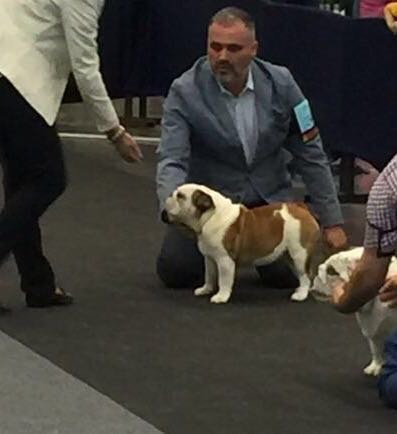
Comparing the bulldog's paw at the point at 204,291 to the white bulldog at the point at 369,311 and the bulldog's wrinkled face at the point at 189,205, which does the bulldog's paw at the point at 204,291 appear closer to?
the bulldog's wrinkled face at the point at 189,205

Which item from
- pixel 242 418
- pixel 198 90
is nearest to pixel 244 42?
pixel 198 90

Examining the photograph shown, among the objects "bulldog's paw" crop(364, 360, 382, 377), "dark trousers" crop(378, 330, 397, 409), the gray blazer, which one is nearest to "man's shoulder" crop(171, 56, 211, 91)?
the gray blazer

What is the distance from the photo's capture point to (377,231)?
9.96ft

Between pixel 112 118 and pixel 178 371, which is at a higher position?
pixel 112 118

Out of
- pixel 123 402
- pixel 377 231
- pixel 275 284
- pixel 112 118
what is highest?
pixel 377 231

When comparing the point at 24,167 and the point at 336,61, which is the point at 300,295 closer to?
the point at 24,167

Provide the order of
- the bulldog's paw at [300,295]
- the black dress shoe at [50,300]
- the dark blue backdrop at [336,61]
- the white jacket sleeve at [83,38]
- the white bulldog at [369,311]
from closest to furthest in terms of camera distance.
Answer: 1. the white bulldog at [369,311]
2. the white jacket sleeve at [83,38]
3. the black dress shoe at [50,300]
4. the bulldog's paw at [300,295]
5. the dark blue backdrop at [336,61]

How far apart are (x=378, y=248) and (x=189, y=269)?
1.69 m

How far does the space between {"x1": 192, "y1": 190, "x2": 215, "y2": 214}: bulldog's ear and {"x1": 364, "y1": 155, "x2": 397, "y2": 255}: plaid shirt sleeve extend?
4.58ft

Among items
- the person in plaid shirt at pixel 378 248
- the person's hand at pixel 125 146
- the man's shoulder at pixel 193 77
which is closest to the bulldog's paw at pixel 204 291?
the person's hand at pixel 125 146

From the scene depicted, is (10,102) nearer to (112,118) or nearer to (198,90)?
(112,118)

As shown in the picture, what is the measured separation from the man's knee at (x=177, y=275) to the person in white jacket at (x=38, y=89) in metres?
0.54

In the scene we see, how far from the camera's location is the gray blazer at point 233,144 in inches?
181

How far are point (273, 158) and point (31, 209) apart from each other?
0.90m
